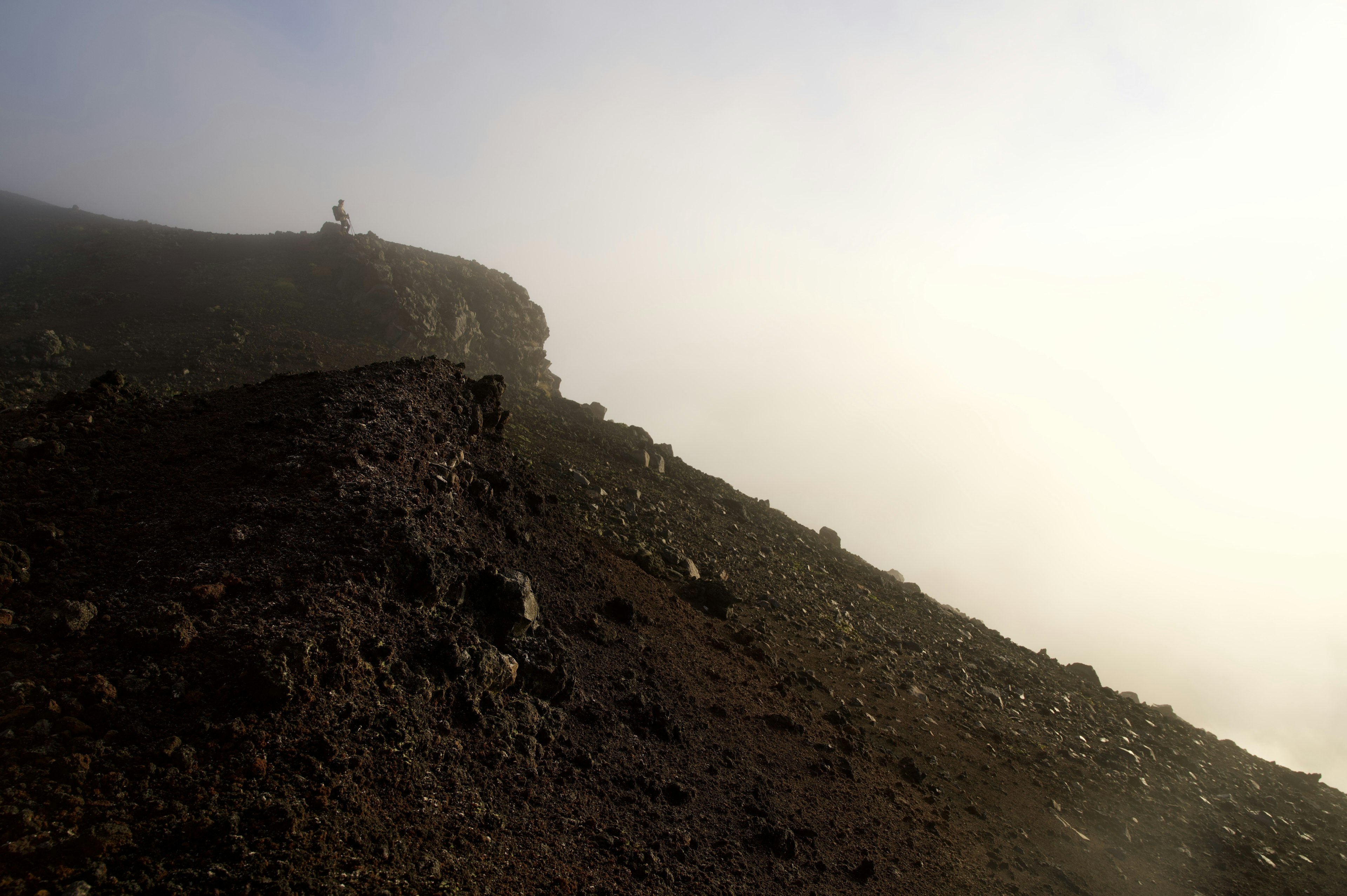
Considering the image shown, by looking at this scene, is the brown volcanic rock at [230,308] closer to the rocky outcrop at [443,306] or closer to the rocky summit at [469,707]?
the rocky outcrop at [443,306]

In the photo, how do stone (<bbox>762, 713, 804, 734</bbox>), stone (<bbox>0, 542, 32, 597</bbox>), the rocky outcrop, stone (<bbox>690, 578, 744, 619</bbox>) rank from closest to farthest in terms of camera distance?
1. stone (<bbox>0, 542, 32, 597</bbox>)
2. stone (<bbox>762, 713, 804, 734</bbox>)
3. stone (<bbox>690, 578, 744, 619</bbox>)
4. the rocky outcrop

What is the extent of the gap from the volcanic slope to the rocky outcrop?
82.5 ft

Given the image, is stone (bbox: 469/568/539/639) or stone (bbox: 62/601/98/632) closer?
stone (bbox: 62/601/98/632)

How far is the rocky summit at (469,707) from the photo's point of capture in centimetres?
488

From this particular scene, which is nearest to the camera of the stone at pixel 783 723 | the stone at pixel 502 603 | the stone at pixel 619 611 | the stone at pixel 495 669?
the stone at pixel 495 669

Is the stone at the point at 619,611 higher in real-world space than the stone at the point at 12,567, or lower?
higher

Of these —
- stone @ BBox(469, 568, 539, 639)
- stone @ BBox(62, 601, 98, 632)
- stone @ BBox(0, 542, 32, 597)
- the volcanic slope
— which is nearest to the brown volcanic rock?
the volcanic slope

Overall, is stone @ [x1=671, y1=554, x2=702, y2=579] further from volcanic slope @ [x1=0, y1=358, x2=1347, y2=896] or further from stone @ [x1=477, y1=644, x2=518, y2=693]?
stone @ [x1=477, y1=644, x2=518, y2=693]

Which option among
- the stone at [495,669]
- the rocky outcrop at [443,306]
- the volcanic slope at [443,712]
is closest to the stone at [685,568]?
the volcanic slope at [443,712]

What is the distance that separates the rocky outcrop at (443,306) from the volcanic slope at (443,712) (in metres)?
25.1

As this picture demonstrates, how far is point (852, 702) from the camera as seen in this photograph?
14266mm

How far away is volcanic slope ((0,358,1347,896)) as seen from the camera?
4820 mm

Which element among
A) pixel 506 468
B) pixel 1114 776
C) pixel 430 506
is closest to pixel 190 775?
pixel 430 506

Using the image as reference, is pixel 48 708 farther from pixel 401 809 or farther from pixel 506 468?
pixel 506 468
